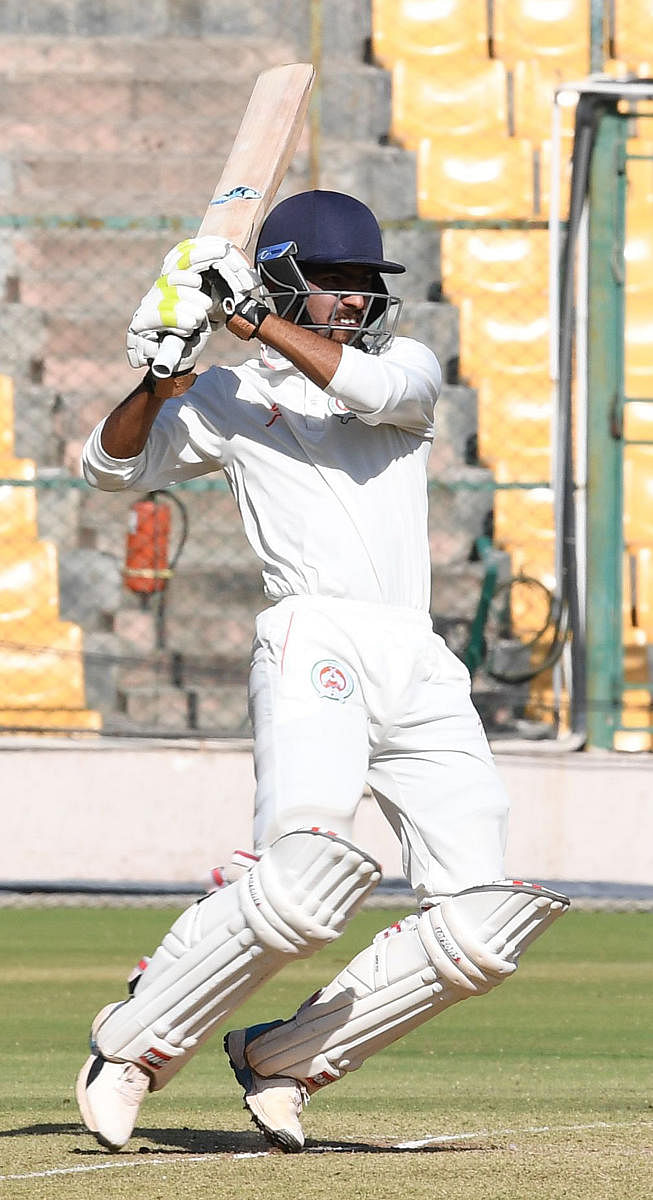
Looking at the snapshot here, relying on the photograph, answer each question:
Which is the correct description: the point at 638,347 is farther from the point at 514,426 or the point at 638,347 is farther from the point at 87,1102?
the point at 87,1102

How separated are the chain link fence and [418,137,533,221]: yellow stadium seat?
0.01 m

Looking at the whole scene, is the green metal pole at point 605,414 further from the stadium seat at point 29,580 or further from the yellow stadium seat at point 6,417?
the yellow stadium seat at point 6,417

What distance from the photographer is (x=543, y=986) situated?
18.5ft

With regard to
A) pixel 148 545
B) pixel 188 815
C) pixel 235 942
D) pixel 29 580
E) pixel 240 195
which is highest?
pixel 240 195

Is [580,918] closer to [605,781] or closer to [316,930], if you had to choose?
[605,781]

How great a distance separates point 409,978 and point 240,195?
4.60 feet

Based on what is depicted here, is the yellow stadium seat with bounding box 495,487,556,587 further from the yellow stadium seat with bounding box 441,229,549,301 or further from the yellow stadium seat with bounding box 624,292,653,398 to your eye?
the yellow stadium seat with bounding box 441,229,549,301

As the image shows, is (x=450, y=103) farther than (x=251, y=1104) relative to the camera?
Yes

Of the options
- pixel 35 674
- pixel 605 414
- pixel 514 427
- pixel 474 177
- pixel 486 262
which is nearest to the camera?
pixel 605 414

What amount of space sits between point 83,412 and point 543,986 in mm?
4840

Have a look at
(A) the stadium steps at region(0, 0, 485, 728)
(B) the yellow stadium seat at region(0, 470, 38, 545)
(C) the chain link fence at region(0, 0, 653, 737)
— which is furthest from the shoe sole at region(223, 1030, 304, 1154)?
(B) the yellow stadium seat at region(0, 470, 38, 545)

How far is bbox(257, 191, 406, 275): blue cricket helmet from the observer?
342cm

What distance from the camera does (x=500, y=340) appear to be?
9.66m

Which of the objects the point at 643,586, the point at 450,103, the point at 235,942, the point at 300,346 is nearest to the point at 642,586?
the point at 643,586
